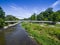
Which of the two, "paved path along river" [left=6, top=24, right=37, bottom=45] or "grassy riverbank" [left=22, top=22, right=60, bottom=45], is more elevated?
"grassy riverbank" [left=22, top=22, right=60, bottom=45]

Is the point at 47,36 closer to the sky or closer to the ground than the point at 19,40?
closer to the sky

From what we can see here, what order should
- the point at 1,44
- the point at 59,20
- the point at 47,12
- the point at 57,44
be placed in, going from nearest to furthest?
the point at 57,44
the point at 1,44
the point at 59,20
the point at 47,12

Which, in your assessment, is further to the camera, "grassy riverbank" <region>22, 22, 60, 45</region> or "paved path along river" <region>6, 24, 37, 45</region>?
"paved path along river" <region>6, 24, 37, 45</region>

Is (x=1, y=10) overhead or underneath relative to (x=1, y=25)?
overhead

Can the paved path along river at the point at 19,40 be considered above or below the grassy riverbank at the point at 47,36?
below

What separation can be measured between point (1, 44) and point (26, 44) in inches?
154

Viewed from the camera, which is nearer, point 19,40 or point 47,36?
point 47,36

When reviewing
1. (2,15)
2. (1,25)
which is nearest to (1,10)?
(2,15)

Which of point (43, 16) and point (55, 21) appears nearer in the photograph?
point (55, 21)

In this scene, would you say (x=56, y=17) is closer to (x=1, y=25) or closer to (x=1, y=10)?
(x=1, y=10)

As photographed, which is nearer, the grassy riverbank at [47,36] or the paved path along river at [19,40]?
the grassy riverbank at [47,36]

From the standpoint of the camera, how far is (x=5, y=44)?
24.0 metres

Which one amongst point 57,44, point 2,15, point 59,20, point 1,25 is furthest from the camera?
point 59,20

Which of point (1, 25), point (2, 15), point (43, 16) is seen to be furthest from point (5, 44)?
point (43, 16)
